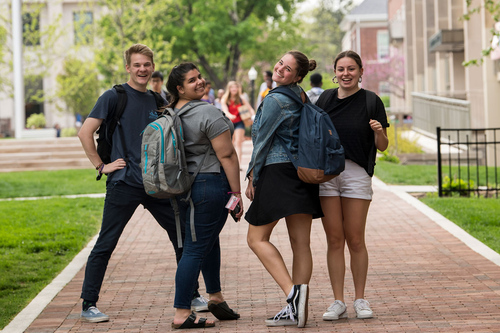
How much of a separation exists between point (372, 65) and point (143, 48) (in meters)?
50.8

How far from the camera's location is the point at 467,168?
17906mm

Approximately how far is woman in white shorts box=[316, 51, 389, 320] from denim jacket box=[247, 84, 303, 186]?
458 mm

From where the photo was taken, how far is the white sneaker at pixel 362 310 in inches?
217

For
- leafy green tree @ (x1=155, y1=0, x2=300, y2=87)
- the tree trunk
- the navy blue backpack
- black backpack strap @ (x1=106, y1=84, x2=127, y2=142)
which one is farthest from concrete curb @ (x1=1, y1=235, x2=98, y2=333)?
the tree trunk

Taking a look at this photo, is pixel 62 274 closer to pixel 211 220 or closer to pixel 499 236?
pixel 211 220

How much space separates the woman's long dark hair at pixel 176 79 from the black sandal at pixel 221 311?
1.48 meters

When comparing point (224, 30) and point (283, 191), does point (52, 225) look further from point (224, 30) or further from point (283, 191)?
point (224, 30)

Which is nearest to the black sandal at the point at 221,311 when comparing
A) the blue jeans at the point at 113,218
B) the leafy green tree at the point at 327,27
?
the blue jeans at the point at 113,218

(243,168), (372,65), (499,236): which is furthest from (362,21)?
(499,236)

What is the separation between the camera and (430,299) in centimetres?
612

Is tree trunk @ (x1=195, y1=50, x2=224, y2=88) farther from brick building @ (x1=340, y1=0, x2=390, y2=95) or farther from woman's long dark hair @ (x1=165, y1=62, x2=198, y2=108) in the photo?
woman's long dark hair @ (x1=165, y1=62, x2=198, y2=108)

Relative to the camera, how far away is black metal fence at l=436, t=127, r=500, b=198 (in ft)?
43.8

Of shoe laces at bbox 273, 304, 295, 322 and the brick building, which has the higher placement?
the brick building

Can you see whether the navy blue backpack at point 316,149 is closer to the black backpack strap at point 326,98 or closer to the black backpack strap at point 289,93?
the black backpack strap at point 289,93
